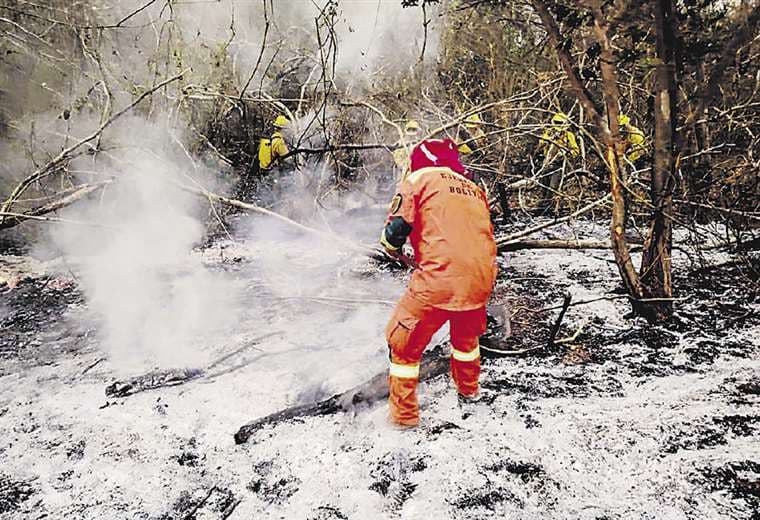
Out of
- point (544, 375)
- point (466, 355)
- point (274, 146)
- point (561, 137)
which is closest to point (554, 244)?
point (561, 137)

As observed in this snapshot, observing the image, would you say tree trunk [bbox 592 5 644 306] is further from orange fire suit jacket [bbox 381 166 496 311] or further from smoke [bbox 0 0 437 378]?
smoke [bbox 0 0 437 378]

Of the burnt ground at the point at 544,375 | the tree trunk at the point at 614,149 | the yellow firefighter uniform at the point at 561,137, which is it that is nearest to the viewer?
the burnt ground at the point at 544,375

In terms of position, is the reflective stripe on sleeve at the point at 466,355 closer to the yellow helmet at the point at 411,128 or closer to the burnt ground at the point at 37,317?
the burnt ground at the point at 37,317

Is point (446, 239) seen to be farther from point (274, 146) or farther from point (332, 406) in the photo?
point (274, 146)

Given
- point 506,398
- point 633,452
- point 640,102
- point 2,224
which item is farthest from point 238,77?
point 633,452

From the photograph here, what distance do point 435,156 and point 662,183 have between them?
5.88 ft

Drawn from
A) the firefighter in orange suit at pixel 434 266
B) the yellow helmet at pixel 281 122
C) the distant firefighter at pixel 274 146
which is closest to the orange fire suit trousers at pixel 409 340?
the firefighter in orange suit at pixel 434 266

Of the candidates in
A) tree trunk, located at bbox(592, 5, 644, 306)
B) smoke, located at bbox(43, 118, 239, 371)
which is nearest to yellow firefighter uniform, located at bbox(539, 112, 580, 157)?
tree trunk, located at bbox(592, 5, 644, 306)

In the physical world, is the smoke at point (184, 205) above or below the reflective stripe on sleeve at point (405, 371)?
above

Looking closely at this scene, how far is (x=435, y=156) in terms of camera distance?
3223 mm

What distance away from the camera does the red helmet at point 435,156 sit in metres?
3.21

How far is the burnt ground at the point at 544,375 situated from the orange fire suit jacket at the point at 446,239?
724 mm

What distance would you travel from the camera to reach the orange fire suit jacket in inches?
118

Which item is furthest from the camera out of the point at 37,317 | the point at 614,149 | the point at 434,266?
the point at 37,317
